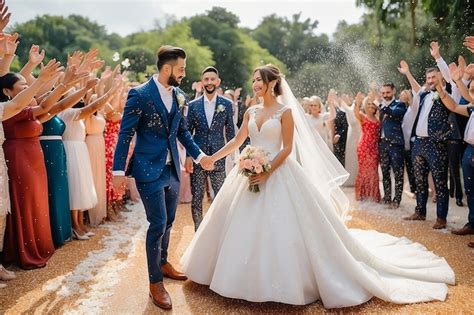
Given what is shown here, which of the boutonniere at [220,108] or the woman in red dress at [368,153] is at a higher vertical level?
the boutonniere at [220,108]

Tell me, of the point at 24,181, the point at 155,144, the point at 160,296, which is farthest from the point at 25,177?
the point at 160,296

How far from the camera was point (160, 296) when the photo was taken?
396 centimetres

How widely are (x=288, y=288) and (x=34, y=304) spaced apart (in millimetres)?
2337

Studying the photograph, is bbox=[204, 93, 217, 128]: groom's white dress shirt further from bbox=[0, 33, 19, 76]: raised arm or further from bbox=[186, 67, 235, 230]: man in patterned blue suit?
bbox=[0, 33, 19, 76]: raised arm

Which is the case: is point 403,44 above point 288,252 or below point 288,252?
above

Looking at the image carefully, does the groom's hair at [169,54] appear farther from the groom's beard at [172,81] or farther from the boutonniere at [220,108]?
the boutonniere at [220,108]

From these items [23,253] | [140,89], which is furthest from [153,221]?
[23,253]

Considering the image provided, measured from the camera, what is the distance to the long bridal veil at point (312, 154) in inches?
188

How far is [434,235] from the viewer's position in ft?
20.7

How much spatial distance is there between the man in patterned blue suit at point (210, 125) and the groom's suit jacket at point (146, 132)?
1753mm

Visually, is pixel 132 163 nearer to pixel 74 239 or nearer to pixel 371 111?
pixel 74 239

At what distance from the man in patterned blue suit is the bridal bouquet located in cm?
172

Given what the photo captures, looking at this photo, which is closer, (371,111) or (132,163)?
(132,163)

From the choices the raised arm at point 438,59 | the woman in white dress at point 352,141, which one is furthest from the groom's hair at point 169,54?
the woman in white dress at point 352,141
